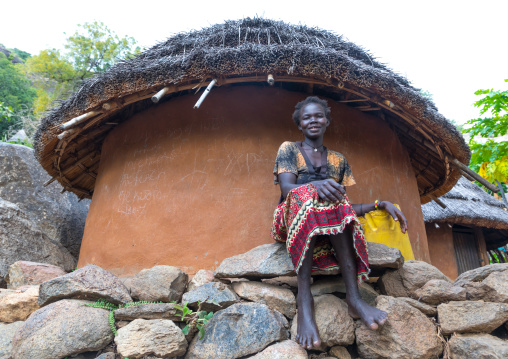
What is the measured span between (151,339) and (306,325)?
3.13 feet

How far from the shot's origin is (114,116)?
441 centimetres

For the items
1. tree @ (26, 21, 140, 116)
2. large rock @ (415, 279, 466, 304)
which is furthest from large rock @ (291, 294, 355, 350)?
tree @ (26, 21, 140, 116)

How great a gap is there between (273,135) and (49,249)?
11.9 ft

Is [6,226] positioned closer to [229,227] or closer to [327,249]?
[229,227]

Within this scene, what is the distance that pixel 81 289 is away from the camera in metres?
2.62

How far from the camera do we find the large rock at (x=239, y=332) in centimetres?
228

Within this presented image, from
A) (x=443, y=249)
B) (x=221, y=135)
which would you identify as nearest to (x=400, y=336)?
(x=221, y=135)

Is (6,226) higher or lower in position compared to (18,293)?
higher

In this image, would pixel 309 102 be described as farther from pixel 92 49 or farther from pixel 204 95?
pixel 92 49

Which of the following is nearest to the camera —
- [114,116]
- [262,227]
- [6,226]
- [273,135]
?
[262,227]

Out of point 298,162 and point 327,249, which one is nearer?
point 327,249

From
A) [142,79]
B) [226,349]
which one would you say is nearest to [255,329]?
[226,349]

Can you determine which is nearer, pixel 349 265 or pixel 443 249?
pixel 349 265

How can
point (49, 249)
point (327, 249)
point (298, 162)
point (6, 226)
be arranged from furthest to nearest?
point (49, 249), point (6, 226), point (298, 162), point (327, 249)
